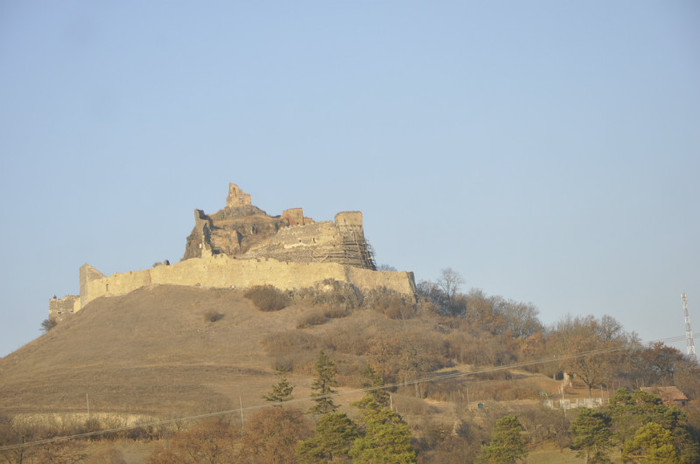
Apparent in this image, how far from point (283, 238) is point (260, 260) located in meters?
5.60

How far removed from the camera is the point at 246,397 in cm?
3975

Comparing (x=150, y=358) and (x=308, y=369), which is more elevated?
(x=150, y=358)

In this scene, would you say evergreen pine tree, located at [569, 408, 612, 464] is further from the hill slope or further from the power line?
the hill slope

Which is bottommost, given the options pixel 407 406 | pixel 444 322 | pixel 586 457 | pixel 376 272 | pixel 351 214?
pixel 586 457

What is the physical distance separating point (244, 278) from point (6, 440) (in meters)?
23.5

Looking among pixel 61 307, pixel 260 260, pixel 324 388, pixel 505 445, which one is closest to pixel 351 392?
pixel 324 388

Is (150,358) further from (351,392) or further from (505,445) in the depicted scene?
(505,445)

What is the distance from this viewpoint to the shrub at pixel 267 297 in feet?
174

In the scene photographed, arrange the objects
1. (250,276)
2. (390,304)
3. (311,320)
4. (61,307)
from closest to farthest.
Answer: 1. (311,320)
2. (390,304)
3. (250,276)
4. (61,307)

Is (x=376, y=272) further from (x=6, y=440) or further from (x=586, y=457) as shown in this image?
(x=6, y=440)

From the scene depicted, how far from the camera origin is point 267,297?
53.4 meters

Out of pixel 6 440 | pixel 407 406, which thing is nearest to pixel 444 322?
pixel 407 406

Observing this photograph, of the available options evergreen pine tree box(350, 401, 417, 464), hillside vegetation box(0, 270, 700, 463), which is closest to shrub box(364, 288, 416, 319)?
hillside vegetation box(0, 270, 700, 463)

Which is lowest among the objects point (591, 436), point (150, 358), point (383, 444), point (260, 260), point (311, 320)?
point (591, 436)
